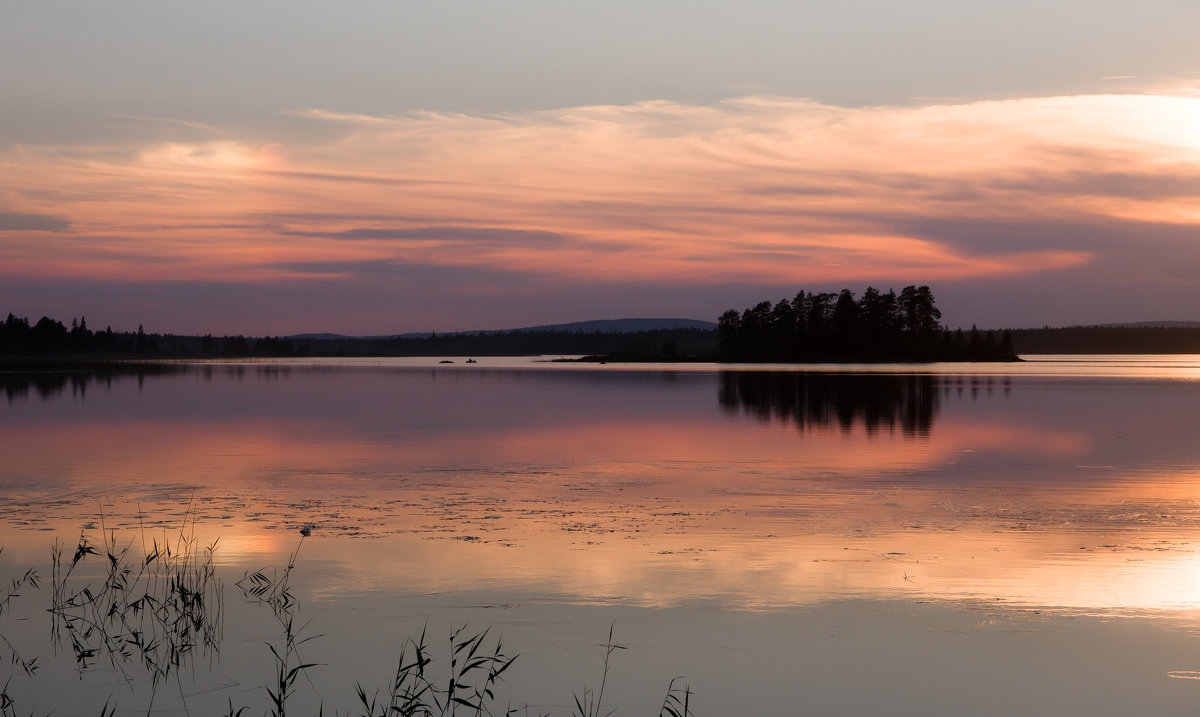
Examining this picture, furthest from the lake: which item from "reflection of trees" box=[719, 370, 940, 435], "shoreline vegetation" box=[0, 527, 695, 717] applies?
"reflection of trees" box=[719, 370, 940, 435]

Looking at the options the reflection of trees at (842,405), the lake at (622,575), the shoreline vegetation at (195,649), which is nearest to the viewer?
the shoreline vegetation at (195,649)

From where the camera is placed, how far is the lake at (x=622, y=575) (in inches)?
399

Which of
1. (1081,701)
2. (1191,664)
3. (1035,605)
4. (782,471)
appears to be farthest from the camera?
(782,471)

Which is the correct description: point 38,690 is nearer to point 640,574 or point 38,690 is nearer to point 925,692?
point 640,574

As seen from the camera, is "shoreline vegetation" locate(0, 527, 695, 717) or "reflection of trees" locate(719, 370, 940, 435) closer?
"shoreline vegetation" locate(0, 527, 695, 717)

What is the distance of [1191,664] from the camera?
10.3 m

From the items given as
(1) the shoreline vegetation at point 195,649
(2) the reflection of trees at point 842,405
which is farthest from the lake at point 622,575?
(2) the reflection of trees at point 842,405

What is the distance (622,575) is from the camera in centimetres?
1417

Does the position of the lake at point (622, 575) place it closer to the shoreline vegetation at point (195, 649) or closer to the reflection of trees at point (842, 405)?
the shoreline vegetation at point (195, 649)

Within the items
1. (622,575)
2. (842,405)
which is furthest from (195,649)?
(842,405)

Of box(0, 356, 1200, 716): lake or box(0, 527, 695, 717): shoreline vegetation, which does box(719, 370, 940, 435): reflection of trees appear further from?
box(0, 527, 695, 717): shoreline vegetation

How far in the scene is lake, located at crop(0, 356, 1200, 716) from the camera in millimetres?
10125

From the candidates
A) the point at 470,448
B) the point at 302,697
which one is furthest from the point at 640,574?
the point at 470,448

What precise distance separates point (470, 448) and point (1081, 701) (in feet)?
79.0
